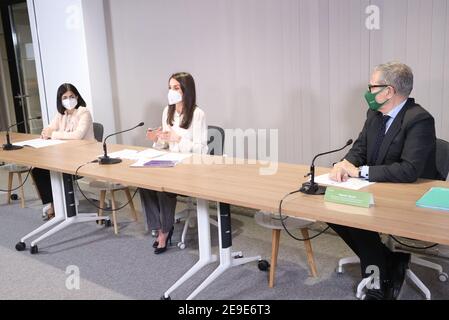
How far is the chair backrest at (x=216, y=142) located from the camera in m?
3.21

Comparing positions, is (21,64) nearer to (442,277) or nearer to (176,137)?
(176,137)

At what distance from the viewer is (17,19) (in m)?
5.66

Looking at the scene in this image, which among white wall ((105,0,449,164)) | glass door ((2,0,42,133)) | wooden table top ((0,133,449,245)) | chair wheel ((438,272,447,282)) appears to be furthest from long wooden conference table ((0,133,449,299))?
glass door ((2,0,42,133))

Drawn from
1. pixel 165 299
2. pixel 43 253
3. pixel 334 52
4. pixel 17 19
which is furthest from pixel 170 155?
pixel 17 19

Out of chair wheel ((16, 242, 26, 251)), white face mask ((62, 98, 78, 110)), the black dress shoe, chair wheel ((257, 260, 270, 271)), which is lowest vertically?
chair wheel ((257, 260, 270, 271))

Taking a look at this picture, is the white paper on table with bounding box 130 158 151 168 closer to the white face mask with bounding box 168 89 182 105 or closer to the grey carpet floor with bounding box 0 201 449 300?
the white face mask with bounding box 168 89 182 105

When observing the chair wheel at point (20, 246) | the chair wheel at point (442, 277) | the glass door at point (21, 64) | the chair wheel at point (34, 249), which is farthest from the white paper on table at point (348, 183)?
the glass door at point (21, 64)

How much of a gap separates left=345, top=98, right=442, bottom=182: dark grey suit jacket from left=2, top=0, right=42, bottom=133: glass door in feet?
15.7

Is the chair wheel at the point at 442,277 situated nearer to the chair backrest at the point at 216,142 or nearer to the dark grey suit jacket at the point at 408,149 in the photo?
the dark grey suit jacket at the point at 408,149

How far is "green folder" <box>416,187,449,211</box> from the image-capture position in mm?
1711

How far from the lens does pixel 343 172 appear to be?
2.11 meters

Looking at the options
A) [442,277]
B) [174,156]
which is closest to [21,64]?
[174,156]
